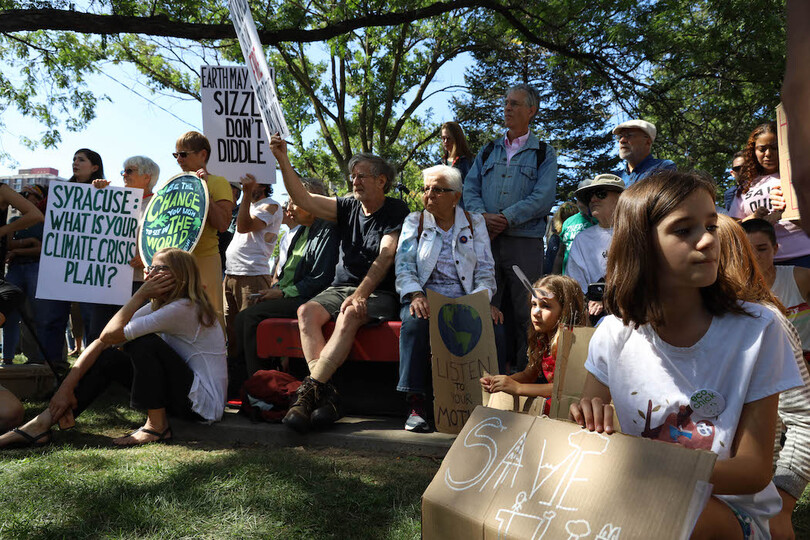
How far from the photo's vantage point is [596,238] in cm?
489

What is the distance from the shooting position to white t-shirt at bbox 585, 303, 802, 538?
1.67 metres

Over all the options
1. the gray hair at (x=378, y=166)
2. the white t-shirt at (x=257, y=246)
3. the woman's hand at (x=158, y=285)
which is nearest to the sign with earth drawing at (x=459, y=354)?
the gray hair at (x=378, y=166)

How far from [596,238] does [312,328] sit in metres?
2.11

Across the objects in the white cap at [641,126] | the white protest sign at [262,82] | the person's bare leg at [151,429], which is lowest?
the person's bare leg at [151,429]

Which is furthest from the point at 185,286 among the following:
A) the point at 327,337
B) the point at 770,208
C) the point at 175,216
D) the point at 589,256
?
the point at 770,208

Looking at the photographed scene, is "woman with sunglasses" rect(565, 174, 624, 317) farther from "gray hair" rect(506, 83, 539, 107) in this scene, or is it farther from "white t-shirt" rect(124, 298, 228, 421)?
"white t-shirt" rect(124, 298, 228, 421)

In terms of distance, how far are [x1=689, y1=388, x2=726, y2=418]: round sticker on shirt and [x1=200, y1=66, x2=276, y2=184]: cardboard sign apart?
16.2 ft

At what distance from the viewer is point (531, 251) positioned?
5.26m

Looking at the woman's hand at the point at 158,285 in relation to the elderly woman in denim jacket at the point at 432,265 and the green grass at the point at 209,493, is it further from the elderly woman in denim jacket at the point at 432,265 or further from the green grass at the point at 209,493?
the elderly woman in denim jacket at the point at 432,265

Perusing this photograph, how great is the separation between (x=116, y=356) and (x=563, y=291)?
2942 millimetres

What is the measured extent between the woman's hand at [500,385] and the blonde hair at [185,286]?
84.6 inches

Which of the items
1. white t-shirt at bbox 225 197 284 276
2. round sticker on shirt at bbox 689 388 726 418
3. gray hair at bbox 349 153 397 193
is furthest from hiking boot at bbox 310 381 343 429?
round sticker on shirt at bbox 689 388 726 418

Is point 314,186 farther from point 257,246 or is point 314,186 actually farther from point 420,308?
point 420,308

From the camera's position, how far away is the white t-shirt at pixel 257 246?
21.3ft
